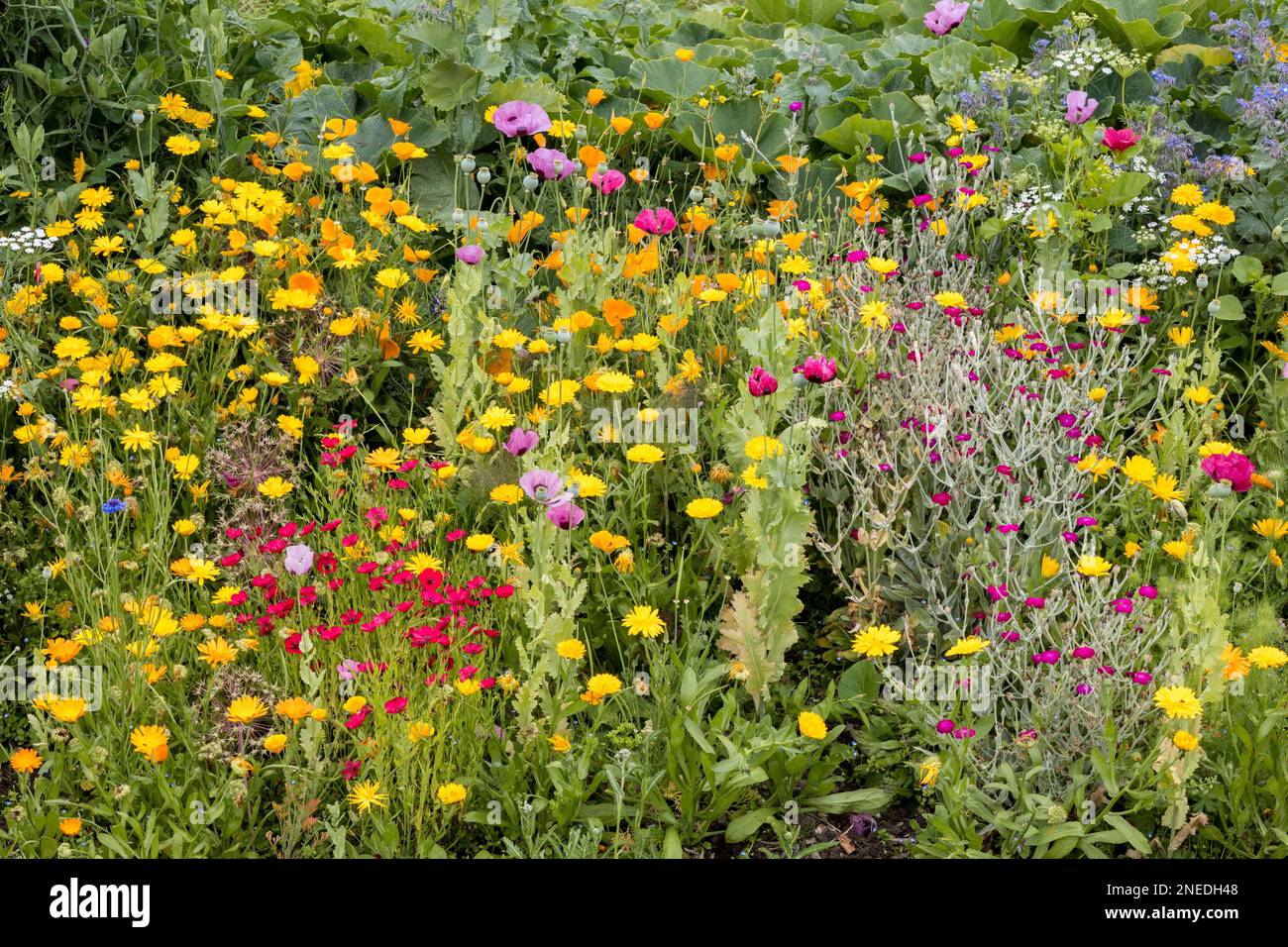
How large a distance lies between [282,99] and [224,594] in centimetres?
258

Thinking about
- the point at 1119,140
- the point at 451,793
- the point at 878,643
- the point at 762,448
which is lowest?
the point at 451,793

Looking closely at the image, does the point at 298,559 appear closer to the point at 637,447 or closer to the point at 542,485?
the point at 542,485

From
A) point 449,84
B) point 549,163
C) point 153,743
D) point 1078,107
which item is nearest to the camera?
point 153,743

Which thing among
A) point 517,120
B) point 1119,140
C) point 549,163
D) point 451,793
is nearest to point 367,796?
point 451,793

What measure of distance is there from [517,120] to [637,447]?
1.37m

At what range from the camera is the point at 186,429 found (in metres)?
3.59

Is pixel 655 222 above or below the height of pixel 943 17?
below

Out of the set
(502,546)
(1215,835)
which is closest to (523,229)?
(502,546)

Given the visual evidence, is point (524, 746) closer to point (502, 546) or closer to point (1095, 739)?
point (502, 546)

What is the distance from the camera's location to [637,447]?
3156 millimetres

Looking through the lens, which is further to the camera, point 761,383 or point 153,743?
point 761,383

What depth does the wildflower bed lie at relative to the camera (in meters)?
2.59

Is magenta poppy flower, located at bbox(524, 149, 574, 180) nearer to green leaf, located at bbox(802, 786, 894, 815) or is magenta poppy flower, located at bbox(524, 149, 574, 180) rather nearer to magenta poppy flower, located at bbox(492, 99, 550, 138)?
magenta poppy flower, located at bbox(492, 99, 550, 138)

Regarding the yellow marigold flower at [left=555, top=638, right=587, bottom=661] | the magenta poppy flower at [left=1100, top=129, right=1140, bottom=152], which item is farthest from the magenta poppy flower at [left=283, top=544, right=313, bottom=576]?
the magenta poppy flower at [left=1100, top=129, right=1140, bottom=152]
